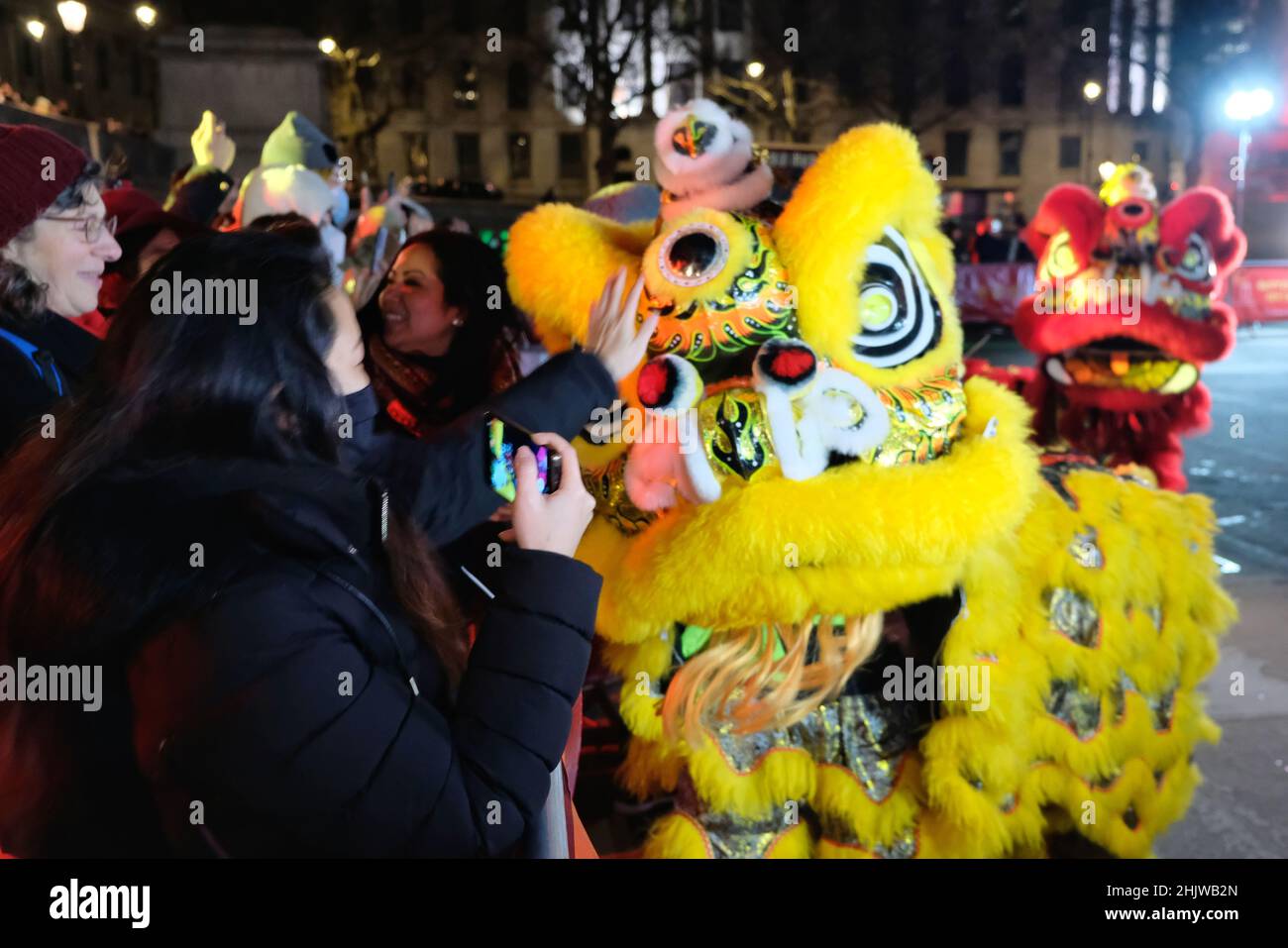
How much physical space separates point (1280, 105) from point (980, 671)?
20.8 metres

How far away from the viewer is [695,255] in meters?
2.04

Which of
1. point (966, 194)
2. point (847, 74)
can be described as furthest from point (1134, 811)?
point (847, 74)

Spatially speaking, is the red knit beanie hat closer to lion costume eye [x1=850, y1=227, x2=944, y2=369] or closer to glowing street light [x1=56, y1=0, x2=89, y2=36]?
lion costume eye [x1=850, y1=227, x2=944, y2=369]

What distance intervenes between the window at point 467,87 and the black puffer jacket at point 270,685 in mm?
42177

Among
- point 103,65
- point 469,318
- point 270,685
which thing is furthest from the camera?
point 103,65

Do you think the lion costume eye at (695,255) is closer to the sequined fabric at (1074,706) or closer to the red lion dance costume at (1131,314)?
the sequined fabric at (1074,706)

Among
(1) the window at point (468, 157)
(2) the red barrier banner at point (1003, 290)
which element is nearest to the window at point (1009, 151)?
(1) the window at point (468, 157)

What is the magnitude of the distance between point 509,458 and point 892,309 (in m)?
0.97

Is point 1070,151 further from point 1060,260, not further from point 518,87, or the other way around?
point 1060,260

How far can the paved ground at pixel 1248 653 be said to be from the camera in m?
2.73

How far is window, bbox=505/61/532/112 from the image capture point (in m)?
41.1
